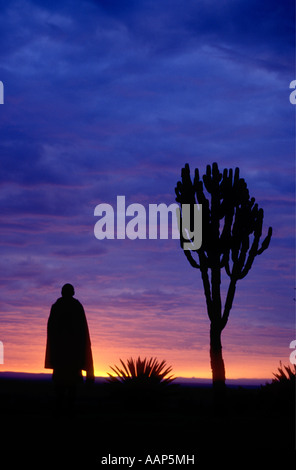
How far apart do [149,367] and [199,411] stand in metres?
2.20

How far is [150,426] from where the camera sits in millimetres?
12086

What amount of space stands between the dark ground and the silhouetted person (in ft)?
1.31

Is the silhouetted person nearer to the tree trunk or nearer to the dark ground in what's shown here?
the dark ground

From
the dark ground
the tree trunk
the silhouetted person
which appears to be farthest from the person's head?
the tree trunk

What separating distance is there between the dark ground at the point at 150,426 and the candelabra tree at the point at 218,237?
131 centimetres

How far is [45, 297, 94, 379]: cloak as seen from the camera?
508 inches

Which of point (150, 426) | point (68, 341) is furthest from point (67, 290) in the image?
point (150, 426)

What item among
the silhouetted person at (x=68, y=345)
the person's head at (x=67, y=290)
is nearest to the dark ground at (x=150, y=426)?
the silhouetted person at (x=68, y=345)

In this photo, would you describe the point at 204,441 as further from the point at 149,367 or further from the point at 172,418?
the point at 149,367

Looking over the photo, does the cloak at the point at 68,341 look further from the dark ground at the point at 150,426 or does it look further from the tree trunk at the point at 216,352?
the tree trunk at the point at 216,352

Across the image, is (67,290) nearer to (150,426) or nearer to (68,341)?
(68,341)

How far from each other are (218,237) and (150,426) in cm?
680

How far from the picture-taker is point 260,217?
18516 millimetres
